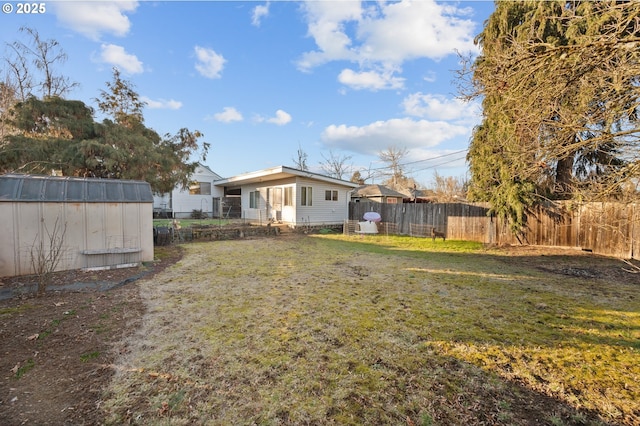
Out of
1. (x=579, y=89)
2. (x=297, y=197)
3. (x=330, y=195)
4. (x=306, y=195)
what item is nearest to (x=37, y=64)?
(x=297, y=197)

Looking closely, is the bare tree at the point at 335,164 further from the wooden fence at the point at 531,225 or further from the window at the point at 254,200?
the wooden fence at the point at 531,225

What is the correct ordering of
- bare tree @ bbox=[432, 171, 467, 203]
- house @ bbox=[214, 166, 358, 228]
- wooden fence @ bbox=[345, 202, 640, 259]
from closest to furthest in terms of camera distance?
wooden fence @ bbox=[345, 202, 640, 259] < house @ bbox=[214, 166, 358, 228] < bare tree @ bbox=[432, 171, 467, 203]

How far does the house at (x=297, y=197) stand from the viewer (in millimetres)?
14273

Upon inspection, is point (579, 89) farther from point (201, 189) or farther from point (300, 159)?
point (300, 159)

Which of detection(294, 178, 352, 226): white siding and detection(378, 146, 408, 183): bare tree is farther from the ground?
detection(378, 146, 408, 183): bare tree

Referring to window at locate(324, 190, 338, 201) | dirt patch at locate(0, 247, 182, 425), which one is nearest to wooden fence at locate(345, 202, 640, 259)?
window at locate(324, 190, 338, 201)

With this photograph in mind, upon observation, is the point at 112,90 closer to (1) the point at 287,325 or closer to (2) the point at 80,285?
(2) the point at 80,285

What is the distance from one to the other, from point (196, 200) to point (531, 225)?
21.7 m

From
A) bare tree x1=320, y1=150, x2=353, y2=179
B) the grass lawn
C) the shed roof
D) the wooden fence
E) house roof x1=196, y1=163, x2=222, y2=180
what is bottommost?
the grass lawn

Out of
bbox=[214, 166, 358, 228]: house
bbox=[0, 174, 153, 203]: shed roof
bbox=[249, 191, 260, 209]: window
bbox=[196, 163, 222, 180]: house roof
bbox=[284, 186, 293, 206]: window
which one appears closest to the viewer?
bbox=[0, 174, 153, 203]: shed roof

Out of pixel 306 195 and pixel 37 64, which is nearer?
pixel 37 64

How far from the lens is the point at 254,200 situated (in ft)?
59.0

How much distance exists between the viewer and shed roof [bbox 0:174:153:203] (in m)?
5.43

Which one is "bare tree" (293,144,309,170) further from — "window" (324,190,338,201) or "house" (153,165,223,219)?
"window" (324,190,338,201)
